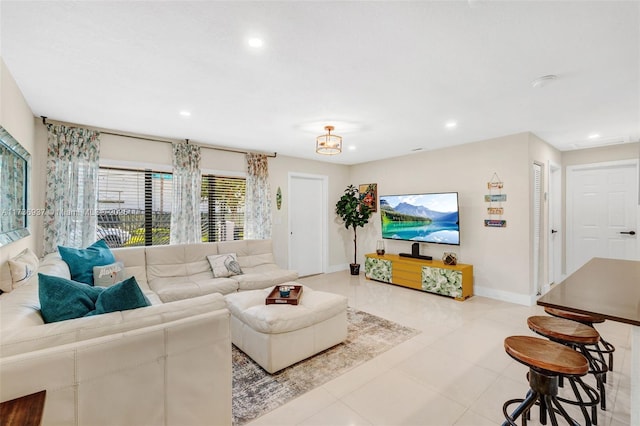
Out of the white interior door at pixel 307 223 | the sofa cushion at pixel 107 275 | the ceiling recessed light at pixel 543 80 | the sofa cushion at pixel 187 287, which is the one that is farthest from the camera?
the white interior door at pixel 307 223

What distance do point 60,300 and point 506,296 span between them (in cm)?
502

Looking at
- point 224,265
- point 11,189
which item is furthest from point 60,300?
point 224,265

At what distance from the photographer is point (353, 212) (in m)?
5.94

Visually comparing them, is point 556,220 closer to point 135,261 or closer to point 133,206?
point 135,261

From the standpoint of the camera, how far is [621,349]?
279cm

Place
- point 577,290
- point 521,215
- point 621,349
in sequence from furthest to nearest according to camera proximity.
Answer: point 521,215
point 621,349
point 577,290

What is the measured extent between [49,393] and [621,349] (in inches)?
173

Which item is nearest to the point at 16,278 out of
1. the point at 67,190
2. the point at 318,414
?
the point at 67,190

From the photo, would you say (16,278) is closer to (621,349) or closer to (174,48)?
(174,48)

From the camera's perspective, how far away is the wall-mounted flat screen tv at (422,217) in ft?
15.4

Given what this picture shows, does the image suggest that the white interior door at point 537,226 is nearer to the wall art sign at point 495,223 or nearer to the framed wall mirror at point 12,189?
the wall art sign at point 495,223

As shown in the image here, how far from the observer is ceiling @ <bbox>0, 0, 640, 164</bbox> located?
62.7 inches

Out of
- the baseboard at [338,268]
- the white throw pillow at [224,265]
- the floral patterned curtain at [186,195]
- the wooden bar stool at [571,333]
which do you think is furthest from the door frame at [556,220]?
the floral patterned curtain at [186,195]

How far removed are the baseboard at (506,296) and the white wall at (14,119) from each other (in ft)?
17.9
